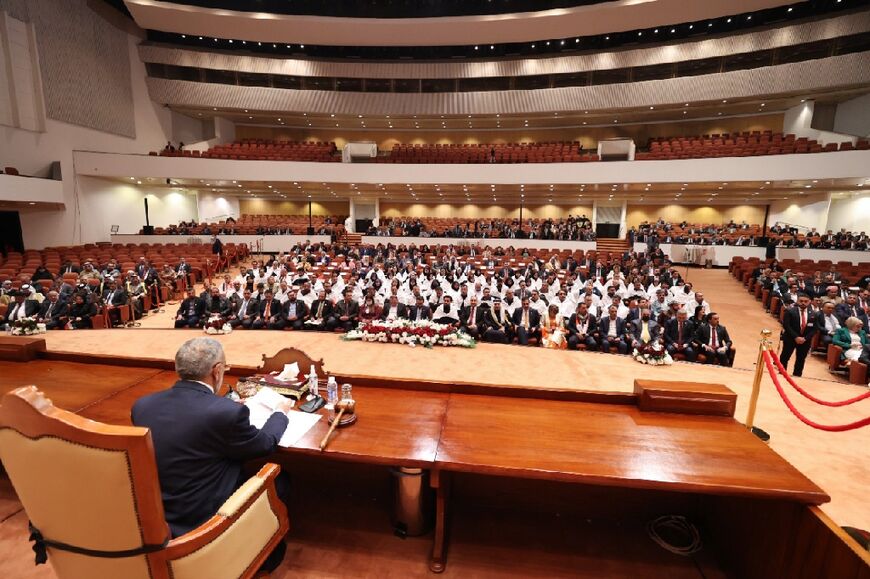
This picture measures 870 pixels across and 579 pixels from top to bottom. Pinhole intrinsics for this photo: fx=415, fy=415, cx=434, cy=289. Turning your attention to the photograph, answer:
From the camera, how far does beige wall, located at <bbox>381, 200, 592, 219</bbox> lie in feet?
66.4

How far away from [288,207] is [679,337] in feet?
66.6

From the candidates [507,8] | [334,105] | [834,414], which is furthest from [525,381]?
[334,105]

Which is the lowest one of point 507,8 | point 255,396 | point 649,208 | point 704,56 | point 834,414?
point 834,414

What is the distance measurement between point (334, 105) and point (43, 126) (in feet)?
32.7

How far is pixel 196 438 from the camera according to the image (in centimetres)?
144

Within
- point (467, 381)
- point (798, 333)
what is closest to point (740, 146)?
point (798, 333)

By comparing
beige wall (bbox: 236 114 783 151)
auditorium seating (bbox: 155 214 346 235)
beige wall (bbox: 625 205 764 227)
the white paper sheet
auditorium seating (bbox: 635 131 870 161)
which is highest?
beige wall (bbox: 236 114 783 151)

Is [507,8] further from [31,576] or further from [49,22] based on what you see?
[31,576]

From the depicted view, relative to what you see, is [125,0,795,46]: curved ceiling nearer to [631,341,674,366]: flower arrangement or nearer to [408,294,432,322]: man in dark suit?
[408,294,432,322]: man in dark suit

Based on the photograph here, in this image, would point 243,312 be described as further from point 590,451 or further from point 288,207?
point 288,207

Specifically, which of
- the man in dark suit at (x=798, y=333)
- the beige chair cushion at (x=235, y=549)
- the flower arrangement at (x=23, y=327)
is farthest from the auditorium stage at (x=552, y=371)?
the beige chair cushion at (x=235, y=549)

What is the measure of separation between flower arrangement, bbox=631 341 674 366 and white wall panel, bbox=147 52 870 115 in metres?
14.8

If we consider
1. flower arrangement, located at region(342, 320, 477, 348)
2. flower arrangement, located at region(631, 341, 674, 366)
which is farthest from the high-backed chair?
flower arrangement, located at region(631, 341, 674, 366)

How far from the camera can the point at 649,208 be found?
19141 millimetres
